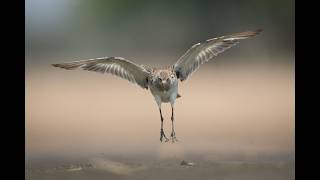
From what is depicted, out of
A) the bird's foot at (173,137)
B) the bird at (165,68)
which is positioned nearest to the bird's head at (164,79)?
the bird at (165,68)

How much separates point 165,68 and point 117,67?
22cm

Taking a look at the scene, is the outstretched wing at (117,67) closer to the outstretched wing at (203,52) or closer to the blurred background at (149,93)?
the blurred background at (149,93)

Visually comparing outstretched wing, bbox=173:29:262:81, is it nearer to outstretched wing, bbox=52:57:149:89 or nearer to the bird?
the bird

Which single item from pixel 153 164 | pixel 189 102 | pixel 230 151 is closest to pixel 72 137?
pixel 153 164

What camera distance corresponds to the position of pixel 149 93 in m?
2.22

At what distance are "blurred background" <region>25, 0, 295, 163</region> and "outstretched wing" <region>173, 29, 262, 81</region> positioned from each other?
0.03 meters

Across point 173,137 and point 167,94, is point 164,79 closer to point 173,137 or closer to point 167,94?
point 167,94

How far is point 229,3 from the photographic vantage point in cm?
225

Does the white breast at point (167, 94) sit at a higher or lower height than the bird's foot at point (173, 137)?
higher

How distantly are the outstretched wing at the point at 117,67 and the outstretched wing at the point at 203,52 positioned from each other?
160 millimetres

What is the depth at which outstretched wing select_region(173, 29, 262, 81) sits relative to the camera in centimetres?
218

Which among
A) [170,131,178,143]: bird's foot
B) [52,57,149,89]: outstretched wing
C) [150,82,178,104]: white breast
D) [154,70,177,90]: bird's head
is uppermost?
[52,57,149,89]: outstretched wing

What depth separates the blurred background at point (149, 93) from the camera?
2209mm

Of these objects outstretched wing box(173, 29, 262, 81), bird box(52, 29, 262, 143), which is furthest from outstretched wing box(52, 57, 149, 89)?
outstretched wing box(173, 29, 262, 81)
